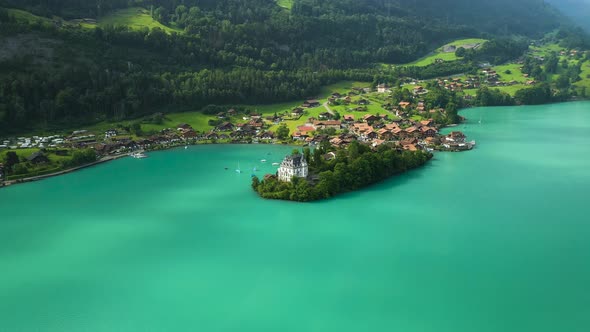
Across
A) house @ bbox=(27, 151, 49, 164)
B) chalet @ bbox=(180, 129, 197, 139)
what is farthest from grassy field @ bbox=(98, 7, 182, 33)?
house @ bbox=(27, 151, 49, 164)

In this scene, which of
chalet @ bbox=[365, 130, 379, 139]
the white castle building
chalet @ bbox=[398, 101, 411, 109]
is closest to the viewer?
the white castle building

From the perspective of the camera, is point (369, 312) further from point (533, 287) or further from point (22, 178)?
point (22, 178)

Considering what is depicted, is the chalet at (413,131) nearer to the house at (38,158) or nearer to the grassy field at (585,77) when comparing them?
the house at (38,158)

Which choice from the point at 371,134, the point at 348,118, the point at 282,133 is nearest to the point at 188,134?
the point at 282,133

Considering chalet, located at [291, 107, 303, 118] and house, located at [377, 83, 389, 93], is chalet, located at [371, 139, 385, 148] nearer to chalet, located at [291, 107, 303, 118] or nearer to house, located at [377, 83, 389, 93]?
chalet, located at [291, 107, 303, 118]

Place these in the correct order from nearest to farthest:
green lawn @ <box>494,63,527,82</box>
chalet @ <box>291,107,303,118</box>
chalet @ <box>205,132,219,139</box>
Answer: chalet @ <box>205,132,219,139</box> → chalet @ <box>291,107,303,118</box> → green lawn @ <box>494,63,527,82</box>

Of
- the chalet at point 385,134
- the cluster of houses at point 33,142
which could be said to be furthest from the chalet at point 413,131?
the cluster of houses at point 33,142
